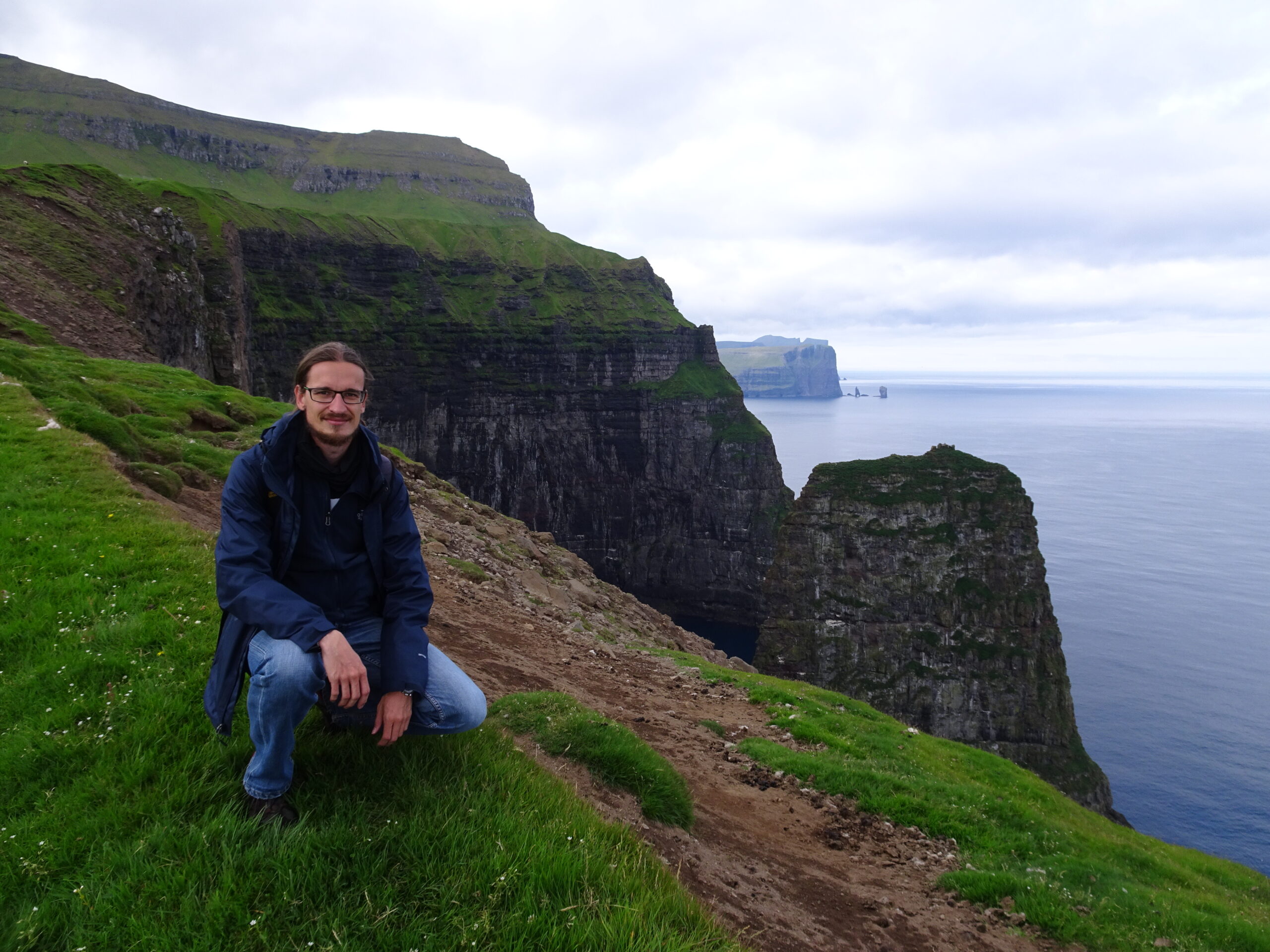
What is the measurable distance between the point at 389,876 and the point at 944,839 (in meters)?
9.10

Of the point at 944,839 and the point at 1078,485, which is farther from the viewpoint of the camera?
the point at 1078,485

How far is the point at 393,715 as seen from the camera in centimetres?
495

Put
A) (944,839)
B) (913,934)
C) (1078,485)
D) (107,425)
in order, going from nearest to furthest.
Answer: (913,934)
(944,839)
(107,425)
(1078,485)

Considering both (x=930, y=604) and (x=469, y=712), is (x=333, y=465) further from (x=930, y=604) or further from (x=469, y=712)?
(x=930, y=604)

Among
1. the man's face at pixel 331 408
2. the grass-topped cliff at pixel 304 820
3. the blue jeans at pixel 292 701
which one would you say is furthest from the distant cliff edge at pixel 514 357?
the blue jeans at pixel 292 701

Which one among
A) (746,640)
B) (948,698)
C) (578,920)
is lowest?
(746,640)

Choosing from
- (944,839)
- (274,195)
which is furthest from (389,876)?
(274,195)

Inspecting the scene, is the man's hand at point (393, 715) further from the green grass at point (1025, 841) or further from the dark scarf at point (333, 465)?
the green grass at point (1025, 841)

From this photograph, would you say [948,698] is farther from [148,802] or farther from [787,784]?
[148,802]

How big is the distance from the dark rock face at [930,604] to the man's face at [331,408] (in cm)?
5639

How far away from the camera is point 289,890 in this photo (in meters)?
4.27

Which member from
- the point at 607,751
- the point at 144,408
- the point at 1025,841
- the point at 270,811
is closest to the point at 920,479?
the point at 1025,841

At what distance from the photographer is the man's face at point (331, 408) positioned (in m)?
5.25

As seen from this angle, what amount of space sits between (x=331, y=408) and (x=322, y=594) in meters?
1.45
